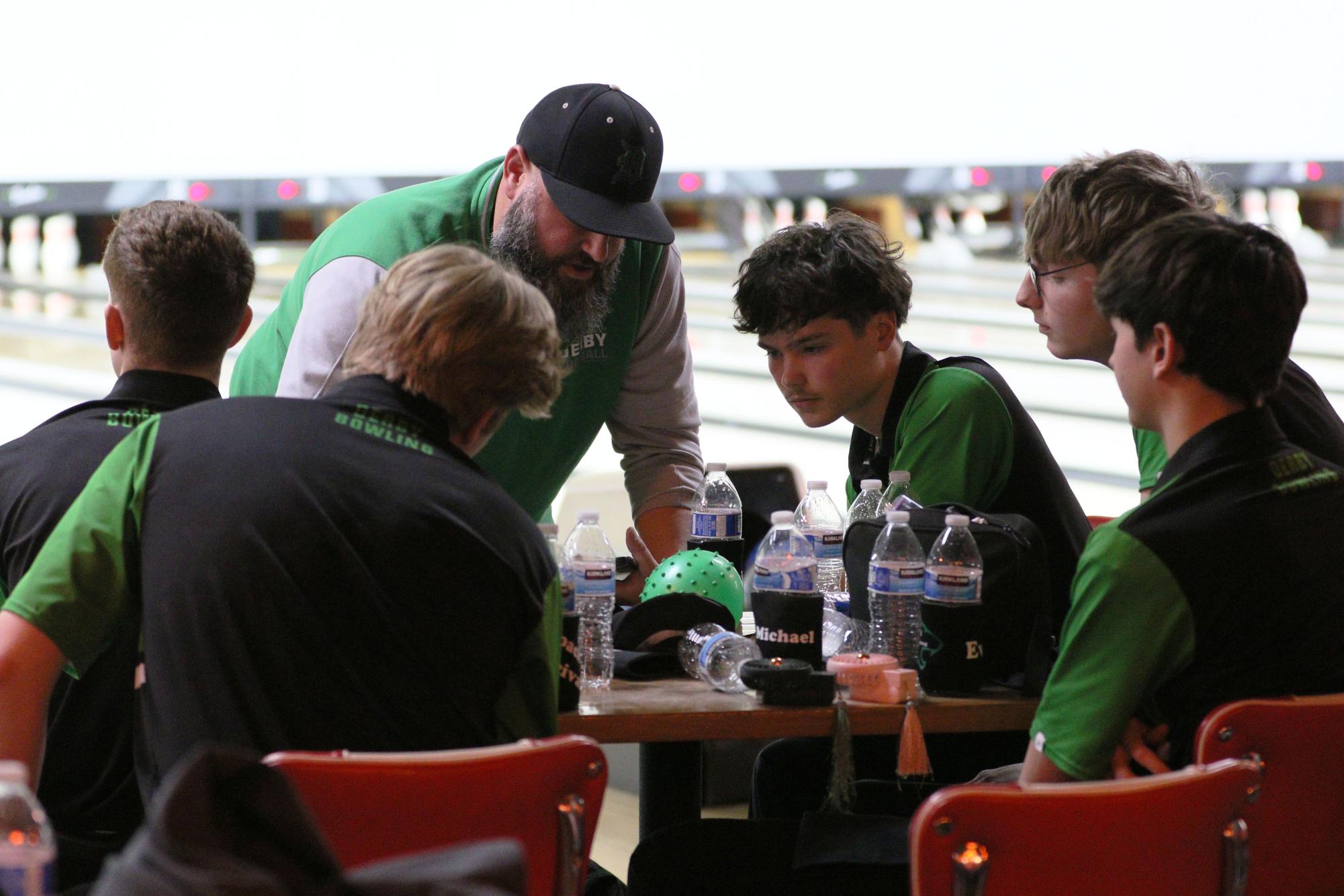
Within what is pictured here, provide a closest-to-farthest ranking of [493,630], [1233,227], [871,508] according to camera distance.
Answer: [493,630] < [1233,227] < [871,508]

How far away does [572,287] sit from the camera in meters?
A: 1.92

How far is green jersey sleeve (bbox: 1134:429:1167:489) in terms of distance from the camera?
1623mm

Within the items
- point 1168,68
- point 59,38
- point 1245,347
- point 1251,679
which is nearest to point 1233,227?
point 1245,347

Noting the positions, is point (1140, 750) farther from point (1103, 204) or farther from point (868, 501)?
point (1103, 204)

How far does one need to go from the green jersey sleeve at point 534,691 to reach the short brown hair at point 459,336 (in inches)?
7.2

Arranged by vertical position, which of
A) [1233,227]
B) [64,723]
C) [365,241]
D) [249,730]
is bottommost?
[64,723]

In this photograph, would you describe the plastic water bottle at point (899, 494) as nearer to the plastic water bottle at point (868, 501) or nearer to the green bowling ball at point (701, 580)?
the plastic water bottle at point (868, 501)

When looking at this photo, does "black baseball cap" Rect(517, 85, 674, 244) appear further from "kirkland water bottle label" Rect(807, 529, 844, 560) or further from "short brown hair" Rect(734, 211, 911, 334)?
"kirkland water bottle label" Rect(807, 529, 844, 560)

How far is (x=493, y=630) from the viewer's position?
1.18 m

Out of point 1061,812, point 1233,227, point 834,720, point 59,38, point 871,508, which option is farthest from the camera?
point 59,38

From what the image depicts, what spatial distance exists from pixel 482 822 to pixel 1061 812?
0.45 metres

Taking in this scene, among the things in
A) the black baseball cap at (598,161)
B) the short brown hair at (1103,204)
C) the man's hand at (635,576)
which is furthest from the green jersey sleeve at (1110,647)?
the black baseball cap at (598,161)

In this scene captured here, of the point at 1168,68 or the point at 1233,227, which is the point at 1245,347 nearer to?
the point at 1233,227

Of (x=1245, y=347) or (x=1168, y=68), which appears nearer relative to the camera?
(x=1245, y=347)
